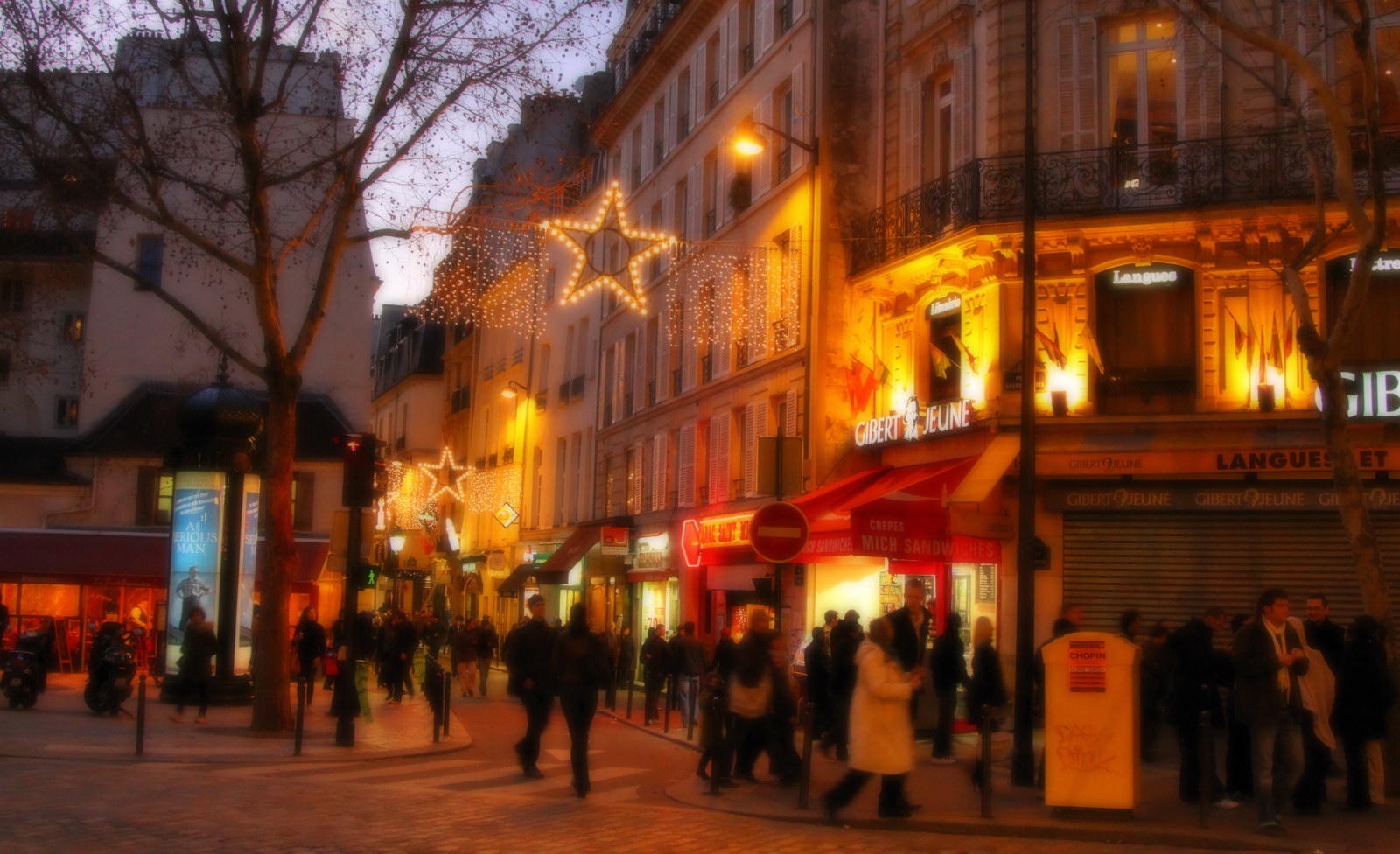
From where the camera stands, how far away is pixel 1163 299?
19672 millimetres

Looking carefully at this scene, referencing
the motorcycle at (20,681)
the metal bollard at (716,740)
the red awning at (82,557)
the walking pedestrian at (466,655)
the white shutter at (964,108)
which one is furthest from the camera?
the red awning at (82,557)

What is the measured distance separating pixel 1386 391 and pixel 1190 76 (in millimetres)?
4739

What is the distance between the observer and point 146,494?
124ft

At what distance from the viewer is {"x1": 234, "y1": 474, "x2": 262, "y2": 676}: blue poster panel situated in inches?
899

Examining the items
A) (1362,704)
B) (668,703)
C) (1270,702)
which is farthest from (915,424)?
(1270,702)

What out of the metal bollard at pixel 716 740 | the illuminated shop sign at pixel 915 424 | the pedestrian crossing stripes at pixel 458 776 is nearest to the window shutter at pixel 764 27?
the illuminated shop sign at pixel 915 424

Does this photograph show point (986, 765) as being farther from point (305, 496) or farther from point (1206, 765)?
point (305, 496)

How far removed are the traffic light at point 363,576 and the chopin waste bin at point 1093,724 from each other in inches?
350

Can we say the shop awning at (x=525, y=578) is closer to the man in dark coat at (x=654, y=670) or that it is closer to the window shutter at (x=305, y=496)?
the window shutter at (x=305, y=496)

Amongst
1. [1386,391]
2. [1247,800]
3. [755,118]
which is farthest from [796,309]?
[1247,800]

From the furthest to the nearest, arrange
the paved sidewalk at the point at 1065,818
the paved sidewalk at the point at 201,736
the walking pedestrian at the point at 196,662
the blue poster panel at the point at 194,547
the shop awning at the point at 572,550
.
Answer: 1. the shop awning at the point at 572,550
2. the blue poster panel at the point at 194,547
3. the walking pedestrian at the point at 196,662
4. the paved sidewalk at the point at 201,736
5. the paved sidewalk at the point at 1065,818

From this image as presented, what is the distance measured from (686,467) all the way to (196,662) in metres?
14.1

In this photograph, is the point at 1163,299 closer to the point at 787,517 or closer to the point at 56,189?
the point at 787,517

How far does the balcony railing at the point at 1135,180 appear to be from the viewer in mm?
18438
